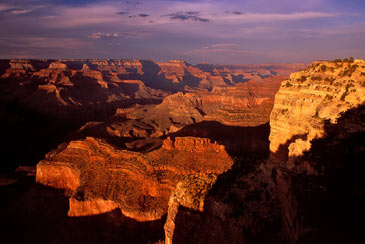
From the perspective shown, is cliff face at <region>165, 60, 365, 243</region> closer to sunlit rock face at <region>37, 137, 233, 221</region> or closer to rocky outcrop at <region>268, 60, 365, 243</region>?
rocky outcrop at <region>268, 60, 365, 243</region>

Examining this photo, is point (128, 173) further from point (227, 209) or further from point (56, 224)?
point (227, 209)

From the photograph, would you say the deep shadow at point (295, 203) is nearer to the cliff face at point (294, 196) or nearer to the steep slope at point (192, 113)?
the cliff face at point (294, 196)

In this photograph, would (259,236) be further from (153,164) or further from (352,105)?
(153,164)

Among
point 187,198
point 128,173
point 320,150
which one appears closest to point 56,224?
point 128,173

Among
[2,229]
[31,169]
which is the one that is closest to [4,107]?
[31,169]

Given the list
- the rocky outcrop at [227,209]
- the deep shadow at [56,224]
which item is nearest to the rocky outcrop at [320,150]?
the rocky outcrop at [227,209]

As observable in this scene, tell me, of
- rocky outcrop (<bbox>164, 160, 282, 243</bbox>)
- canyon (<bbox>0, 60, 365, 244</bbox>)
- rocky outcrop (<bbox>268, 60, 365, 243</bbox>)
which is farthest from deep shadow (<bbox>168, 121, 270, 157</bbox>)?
rocky outcrop (<bbox>164, 160, 282, 243</bbox>)

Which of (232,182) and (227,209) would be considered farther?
(232,182)
